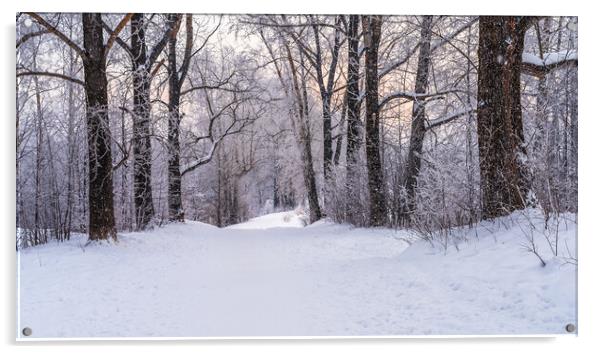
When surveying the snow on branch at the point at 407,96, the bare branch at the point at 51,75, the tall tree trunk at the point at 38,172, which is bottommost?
the tall tree trunk at the point at 38,172

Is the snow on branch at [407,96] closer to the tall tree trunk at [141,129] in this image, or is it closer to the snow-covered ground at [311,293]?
the snow-covered ground at [311,293]

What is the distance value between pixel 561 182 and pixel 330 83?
3.70 metres

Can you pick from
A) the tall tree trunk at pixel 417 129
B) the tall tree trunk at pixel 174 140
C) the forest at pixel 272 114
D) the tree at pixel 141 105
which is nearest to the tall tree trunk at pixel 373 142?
the forest at pixel 272 114

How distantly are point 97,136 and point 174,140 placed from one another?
1033 millimetres

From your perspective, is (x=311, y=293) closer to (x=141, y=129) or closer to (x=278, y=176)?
(x=278, y=176)

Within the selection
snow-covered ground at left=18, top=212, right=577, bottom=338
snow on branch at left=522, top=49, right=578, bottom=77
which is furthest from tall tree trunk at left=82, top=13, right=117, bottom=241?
snow on branch at left=522, top=49, right=578, bottom=77

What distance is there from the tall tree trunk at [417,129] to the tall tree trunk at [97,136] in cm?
320

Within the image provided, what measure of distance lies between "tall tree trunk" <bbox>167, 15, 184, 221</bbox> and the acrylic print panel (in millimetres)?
27

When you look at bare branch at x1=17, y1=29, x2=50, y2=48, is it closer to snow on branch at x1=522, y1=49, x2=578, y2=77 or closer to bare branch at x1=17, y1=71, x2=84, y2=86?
bare branch at x1=17, y1=71, x2=84, y2=86

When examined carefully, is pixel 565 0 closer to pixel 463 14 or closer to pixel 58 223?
pixel 463 14

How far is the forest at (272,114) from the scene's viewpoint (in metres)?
3.74

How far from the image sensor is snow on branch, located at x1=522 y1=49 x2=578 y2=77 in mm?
3689

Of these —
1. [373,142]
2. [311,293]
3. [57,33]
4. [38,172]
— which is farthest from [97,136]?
[373,142]

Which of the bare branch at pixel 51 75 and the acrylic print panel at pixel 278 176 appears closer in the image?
the acrylic print panel at pixel 278 176
